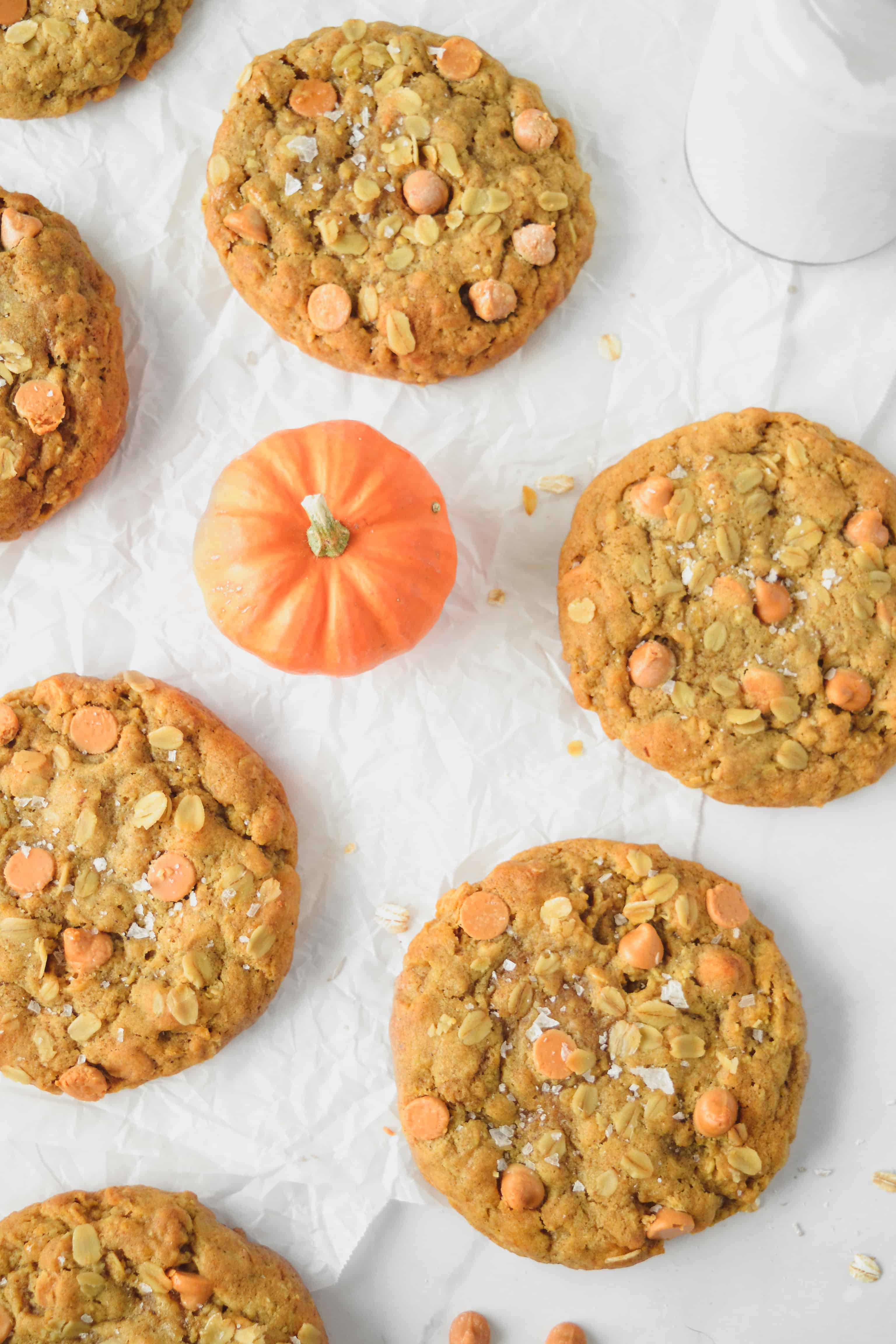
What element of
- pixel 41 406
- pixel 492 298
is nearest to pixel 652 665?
pixel 492 298

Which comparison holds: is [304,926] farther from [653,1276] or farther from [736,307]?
[736,307]

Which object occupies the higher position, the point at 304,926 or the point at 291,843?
the point at 291,843

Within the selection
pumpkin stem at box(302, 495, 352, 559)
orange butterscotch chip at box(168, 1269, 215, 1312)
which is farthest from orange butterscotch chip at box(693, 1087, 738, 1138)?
pumpkin stem at box(302, 495, 352, 559)

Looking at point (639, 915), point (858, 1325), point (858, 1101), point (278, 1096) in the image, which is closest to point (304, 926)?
point (278, 1096)

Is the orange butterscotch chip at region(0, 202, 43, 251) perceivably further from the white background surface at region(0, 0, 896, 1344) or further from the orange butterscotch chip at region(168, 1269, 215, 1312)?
the orange butterscotch chip at region(168, 1269, 215, 1312)

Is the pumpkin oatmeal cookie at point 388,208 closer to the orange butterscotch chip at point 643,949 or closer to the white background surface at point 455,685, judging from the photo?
the white background surface at point 455,685

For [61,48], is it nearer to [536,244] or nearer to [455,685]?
[536,244]
